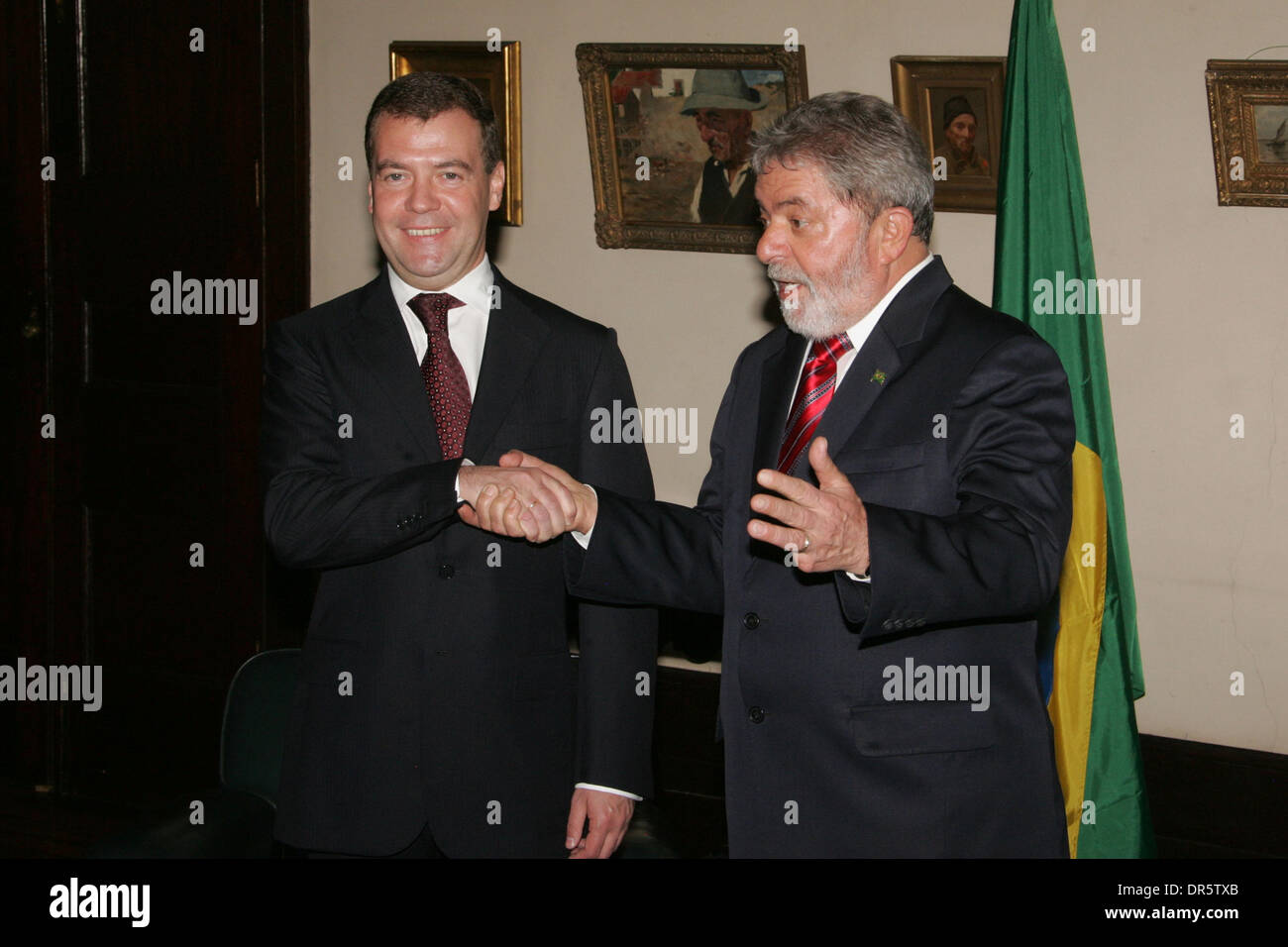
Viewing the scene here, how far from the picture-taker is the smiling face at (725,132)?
14.0 ft

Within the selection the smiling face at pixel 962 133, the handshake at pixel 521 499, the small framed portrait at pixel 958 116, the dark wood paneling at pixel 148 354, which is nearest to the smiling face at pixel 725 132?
the small framed portrait at pixel 958 116

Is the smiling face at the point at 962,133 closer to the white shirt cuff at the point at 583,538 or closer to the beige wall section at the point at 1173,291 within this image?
the beige wall section at the point at 1173,291

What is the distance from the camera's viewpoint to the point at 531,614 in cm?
254

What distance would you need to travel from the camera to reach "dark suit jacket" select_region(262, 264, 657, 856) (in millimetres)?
2447

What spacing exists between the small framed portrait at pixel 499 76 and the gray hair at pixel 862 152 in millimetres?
2283

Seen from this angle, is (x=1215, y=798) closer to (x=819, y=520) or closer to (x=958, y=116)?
(x=958, y=116)

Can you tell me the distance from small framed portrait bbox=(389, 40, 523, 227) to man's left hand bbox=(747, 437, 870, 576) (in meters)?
2.80

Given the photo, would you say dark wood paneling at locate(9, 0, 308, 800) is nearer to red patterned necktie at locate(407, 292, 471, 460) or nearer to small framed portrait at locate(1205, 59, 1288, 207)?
red patterned necktie at locate(407, 292, 471, 460)

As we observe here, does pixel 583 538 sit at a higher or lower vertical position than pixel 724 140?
lower

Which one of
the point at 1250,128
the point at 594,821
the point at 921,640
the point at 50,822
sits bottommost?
the point at 50,822

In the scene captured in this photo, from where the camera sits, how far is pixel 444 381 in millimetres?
2578

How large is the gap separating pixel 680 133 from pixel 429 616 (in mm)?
2328

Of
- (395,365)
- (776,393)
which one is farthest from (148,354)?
(776,393)

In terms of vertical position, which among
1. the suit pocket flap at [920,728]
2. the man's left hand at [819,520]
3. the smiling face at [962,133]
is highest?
the smiling face at [962,133]
